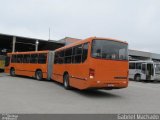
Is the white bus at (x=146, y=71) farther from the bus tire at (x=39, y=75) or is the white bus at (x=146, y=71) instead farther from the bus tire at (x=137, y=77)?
the bus tire at (x=39, y=75)

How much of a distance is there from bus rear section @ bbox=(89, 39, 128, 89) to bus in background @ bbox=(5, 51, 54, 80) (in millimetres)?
9235

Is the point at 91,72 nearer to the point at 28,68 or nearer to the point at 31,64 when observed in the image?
the point at 31,64

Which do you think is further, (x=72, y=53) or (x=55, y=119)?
(x=72, y=53)

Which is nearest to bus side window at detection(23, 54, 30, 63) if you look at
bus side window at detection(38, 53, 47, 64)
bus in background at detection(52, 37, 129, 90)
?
bus side window at detection(38, 53, 47, 64)

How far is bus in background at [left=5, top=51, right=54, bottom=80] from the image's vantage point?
20203 mm

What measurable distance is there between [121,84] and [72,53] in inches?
141

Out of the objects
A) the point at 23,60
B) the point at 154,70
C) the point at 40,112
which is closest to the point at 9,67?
the point at 23,60

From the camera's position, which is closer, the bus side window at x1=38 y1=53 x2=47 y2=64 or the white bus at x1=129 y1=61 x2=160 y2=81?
the bus side window at x1=38 y1=53 x2=47 y2=64

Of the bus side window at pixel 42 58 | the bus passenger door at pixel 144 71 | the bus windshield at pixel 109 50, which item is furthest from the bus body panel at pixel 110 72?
the bus passenger door at pixel 144 71

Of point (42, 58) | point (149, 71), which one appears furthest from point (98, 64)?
point (149, 71)

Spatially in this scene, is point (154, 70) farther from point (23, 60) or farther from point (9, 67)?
point (9, 67)

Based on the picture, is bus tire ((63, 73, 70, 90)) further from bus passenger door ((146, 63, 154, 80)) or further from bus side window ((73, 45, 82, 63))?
bus passenger door ((146, 63, 154, 80))

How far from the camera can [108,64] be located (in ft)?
37.1

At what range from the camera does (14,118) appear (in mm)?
6664
